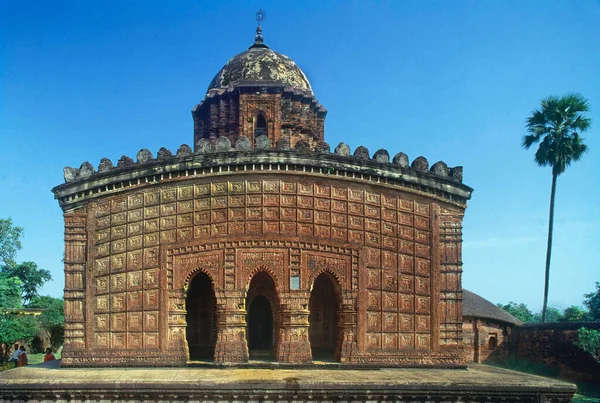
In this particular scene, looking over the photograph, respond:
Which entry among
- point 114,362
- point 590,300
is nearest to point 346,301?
point 114,362

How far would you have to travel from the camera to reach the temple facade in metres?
18.5

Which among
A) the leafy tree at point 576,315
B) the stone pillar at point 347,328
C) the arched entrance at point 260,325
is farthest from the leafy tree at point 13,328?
the leafy tree at point 576,315

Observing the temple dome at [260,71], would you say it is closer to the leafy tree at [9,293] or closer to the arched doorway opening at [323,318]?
the arched doorway opening at [323,318]

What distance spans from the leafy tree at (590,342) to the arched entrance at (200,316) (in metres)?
13.6

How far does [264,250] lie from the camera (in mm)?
18516

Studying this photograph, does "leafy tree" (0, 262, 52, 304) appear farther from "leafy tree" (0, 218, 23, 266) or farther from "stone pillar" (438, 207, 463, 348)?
"stone pillar" (438, 207, 463, 348)

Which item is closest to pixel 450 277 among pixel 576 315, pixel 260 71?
pixel 260 71

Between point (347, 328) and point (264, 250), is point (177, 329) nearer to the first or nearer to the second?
point (264, 250)

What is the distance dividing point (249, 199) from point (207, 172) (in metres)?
1.66

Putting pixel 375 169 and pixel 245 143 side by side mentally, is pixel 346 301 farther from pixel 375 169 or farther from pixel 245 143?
pixel 245 143

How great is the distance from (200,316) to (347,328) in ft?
19.3

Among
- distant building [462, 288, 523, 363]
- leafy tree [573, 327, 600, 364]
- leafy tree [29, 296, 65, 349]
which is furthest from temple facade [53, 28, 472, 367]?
leafy tree [29, 296, 65, 349]

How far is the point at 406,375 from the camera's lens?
16516 millimetres

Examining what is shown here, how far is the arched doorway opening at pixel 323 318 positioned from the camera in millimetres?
21156
